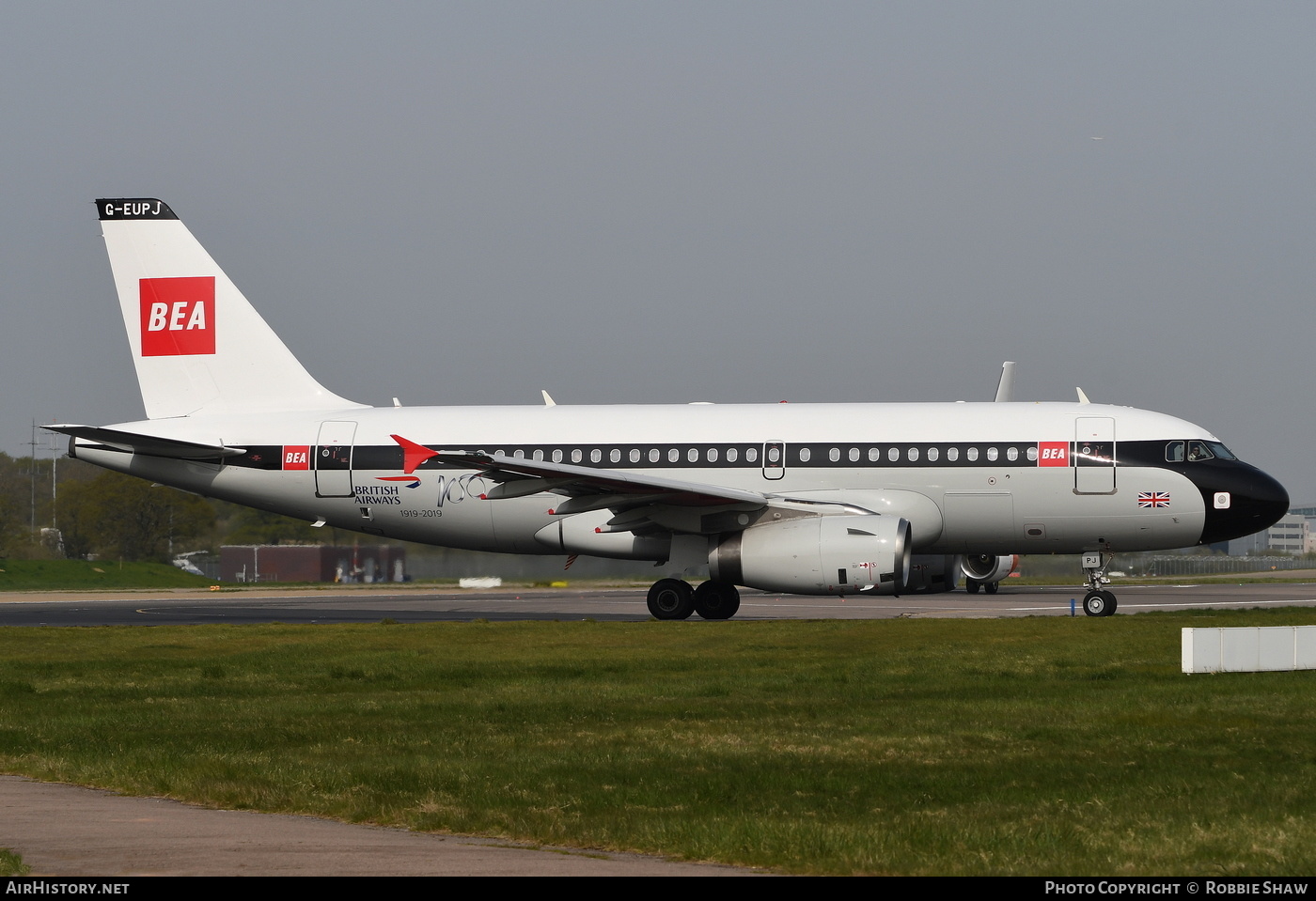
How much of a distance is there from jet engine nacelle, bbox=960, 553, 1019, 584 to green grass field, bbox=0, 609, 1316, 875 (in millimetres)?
22278

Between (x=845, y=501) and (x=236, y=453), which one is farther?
(x=236, y=453)

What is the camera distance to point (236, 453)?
3083cm

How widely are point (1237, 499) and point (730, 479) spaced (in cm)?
917

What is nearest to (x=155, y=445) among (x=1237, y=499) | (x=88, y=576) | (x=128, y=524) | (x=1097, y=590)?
(x=1097, y=590)

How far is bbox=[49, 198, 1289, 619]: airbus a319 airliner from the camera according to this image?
27125 millimetres

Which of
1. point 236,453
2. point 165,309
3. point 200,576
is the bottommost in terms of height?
point 200,576

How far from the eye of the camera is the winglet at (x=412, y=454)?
2720 cm

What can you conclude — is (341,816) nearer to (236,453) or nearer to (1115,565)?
(236,453)

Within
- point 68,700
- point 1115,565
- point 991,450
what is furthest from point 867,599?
point 1115,565

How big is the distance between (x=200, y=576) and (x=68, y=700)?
58.0 m

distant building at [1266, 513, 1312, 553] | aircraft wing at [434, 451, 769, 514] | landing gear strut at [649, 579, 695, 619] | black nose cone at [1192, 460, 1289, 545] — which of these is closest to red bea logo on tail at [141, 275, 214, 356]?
aircraft wing at [434, 451, 769, 514]

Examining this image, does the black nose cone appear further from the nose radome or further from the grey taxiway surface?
the grey taxiway surface

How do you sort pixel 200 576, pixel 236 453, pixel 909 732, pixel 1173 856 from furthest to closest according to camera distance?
pixel 200 576 → pixel 236 453 → pixel 909 732 → pixel 1173 856

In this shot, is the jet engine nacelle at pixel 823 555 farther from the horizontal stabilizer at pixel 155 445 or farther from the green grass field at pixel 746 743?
the horizontal stabilizer at pixel 155 445
